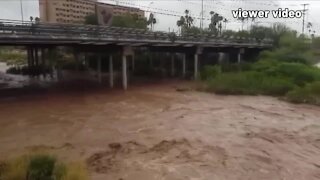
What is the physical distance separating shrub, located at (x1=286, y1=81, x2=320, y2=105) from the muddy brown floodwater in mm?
1470

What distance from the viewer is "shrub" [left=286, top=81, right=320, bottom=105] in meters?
32.5

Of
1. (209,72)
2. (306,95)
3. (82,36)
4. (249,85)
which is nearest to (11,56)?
(209,72)

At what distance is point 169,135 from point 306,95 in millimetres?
17406

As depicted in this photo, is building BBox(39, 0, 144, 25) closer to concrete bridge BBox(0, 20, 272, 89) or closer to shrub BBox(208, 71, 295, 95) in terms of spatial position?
concrete bridge BBox(0, 20, 272, 89)

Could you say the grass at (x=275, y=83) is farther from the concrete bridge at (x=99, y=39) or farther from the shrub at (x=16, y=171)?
the shrub at (x=16, y=171)

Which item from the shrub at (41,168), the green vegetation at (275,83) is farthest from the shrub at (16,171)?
the green vegetation at (275,83)

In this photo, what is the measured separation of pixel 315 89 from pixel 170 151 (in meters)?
20.8

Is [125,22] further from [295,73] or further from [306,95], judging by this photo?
[306,95]

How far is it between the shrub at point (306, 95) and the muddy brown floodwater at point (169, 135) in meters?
1.47

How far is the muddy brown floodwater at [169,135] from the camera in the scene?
49.5 feet

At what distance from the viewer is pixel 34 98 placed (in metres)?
32.1

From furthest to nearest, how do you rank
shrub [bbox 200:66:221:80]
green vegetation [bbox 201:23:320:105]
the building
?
the building
shrub [bbox 200:66:221:80]
green vegetation [bbox 201:23:320:105]

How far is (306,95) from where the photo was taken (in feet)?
109

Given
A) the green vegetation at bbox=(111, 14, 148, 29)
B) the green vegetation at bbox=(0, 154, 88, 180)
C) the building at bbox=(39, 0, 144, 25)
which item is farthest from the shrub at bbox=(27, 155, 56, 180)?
the building at bbox=(39, 0, 144, 25)
